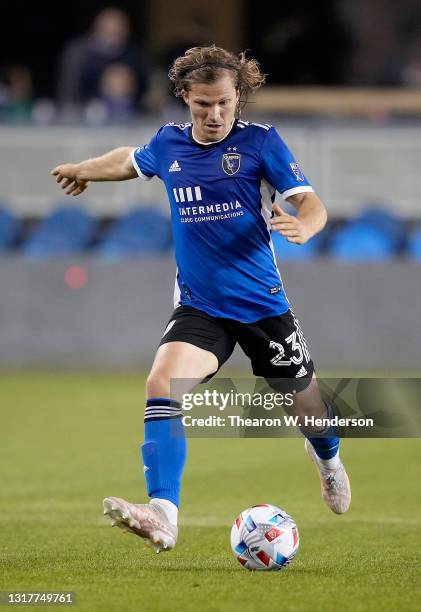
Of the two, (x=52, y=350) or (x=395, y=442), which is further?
(x=52, y=350)

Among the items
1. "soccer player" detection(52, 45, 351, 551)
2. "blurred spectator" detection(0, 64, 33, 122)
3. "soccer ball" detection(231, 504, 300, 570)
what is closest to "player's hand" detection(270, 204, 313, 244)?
"soccer player" detection(52, 45, 351, 551)

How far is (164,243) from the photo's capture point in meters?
17.1

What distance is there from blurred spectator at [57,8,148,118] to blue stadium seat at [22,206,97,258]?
143 cm

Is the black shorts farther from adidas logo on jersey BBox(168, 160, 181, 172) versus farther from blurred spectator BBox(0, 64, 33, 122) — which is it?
blurred spectator BBox(0, 64, 33, 122)

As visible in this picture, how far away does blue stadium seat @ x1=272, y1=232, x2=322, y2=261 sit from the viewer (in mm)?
16781

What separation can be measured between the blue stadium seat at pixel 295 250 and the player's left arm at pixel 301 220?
955 cm

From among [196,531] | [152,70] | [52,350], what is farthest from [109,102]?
[196,531]

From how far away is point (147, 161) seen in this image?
746cm

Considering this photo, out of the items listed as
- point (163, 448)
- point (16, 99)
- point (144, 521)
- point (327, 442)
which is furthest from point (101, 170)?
point (16, 99)

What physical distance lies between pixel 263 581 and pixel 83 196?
38.0 feet

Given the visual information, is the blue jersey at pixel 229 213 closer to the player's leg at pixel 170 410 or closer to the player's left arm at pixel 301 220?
the player's left arm at pixel 301 220

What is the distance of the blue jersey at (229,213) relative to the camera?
7129 mm

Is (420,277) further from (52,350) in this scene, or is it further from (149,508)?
(149,508)

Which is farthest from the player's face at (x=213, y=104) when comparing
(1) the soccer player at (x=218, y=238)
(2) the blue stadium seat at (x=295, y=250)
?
(2) the blue stadium seat at (x=295, y=250)
